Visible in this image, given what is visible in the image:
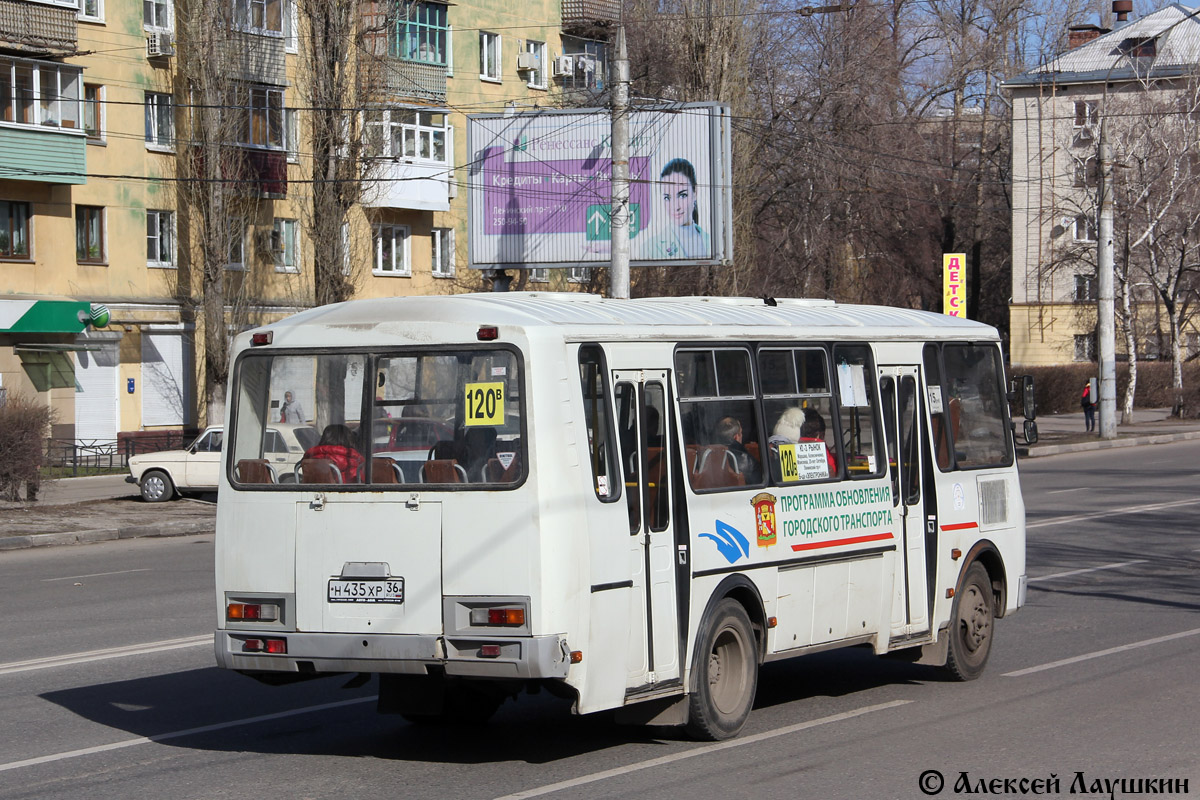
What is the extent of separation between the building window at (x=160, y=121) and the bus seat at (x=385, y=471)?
33362 millimetres

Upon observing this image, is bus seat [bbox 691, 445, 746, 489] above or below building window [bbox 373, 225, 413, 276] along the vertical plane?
below

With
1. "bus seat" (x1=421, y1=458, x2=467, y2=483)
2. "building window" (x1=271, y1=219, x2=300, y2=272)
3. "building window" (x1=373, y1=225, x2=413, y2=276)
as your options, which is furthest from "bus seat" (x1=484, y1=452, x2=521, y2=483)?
"building window" (x1=373, y1=225, x2=413, y2=276)

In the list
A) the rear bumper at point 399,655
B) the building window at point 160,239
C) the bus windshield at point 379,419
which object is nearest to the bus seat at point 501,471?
the bus windshield at point 379,419

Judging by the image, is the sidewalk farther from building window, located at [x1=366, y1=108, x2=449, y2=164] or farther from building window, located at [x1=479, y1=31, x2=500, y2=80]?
building window, located at [x1=479, y1=31, x2=500, y2=80]

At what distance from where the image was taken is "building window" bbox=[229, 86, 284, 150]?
38.2 m

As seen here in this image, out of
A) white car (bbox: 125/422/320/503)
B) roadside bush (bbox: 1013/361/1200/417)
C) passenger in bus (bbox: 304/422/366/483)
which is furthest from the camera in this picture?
roadside bush (bbox: 1013/361/1200/417)

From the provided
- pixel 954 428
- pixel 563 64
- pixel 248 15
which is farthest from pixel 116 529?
pixel 563 64

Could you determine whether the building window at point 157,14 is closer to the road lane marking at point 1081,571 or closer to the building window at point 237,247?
the building window at point 237,247

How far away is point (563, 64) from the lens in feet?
163

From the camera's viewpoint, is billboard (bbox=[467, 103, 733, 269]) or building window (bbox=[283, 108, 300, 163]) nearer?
billboard (bbox=[467, 103, 733, 269])

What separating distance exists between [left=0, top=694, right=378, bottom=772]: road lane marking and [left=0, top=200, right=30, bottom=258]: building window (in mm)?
28871

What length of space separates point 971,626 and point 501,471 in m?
4.29

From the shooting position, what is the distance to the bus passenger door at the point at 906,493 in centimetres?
931

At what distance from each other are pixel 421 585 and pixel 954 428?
4.47m
